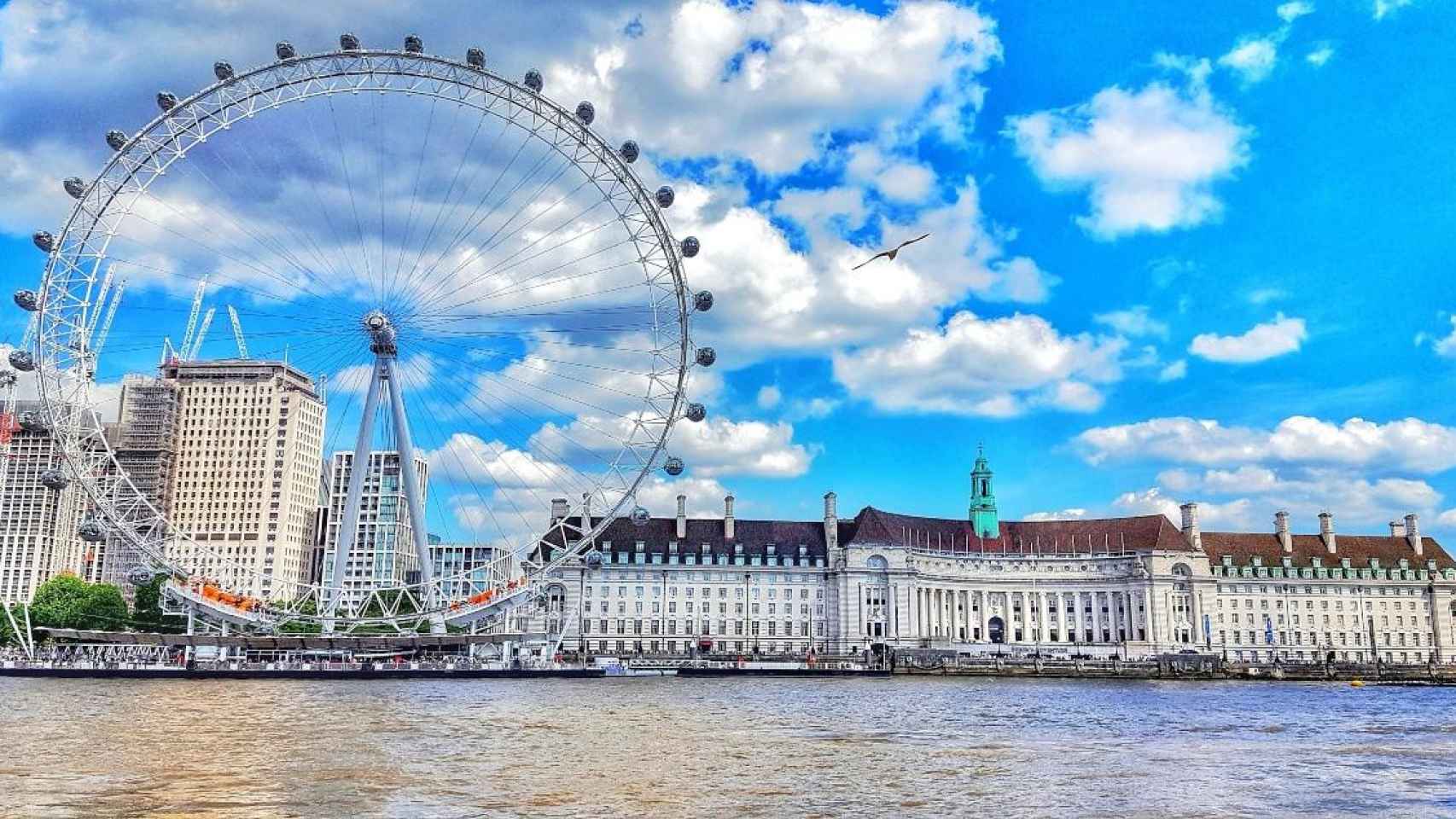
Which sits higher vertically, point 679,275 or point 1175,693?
point 679,275

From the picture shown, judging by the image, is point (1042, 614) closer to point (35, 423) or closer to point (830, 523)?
point (830, 523)

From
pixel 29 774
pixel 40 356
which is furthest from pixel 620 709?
pixel 40 356

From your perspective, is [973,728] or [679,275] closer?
[973,728]

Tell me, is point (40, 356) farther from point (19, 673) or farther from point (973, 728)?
point (973, 728)

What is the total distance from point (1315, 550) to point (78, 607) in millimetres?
146926

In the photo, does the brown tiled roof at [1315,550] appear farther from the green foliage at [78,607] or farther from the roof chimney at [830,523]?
the green foliage at [78,607]

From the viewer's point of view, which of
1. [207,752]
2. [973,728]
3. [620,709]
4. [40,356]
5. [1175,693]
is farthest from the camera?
[1175,693]

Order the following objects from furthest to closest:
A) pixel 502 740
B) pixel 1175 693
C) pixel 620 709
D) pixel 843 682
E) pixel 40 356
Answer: pixel 843 682 < pixel 1175 693 < pixel 40 356 < pixel 620 709 < pixel 502 740

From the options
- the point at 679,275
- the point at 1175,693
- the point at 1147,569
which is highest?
the point at 679,275

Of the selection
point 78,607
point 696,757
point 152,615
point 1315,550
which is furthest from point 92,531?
point 1315,550

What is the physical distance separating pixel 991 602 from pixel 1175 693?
70.8 metres

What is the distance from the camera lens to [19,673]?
91.2 meters

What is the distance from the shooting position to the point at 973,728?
2057 inches

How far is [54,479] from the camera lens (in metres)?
75.2
